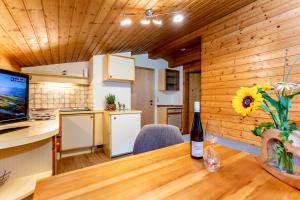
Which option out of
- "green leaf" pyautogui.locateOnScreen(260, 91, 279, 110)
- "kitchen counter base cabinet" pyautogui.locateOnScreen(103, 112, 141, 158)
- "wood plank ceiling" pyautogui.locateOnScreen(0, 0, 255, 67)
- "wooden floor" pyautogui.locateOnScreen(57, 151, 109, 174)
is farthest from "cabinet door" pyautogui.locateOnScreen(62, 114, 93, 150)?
"green leaf" pyautogui.locateOnScreen(260, 91, 279, 110)

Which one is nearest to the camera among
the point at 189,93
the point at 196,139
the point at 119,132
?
the point at 196,139

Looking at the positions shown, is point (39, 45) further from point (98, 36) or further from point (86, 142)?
point (86, 142)

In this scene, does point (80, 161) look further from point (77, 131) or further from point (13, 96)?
point (13, 96)

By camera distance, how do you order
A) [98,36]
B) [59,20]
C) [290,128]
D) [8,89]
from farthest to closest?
[98,36], [59,20], [8,89], [290,128]

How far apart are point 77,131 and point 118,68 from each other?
5.22 feet

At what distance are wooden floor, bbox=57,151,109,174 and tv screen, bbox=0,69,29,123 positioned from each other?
1542 millimetres

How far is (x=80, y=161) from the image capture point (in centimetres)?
297

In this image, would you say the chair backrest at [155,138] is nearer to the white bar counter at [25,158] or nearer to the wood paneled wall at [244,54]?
the white bar counter at [25,158]

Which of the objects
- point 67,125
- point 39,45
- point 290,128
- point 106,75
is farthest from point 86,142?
point 290,128

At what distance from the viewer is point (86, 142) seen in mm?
3307

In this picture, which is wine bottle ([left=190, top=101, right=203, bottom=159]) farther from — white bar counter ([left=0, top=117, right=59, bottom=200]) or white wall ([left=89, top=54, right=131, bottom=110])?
white wall ([left=89, top=54, right=131, bottom=110])

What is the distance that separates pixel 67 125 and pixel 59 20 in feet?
6.56

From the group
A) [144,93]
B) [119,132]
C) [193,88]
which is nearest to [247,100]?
[119,132]

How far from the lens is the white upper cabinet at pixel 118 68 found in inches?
133
